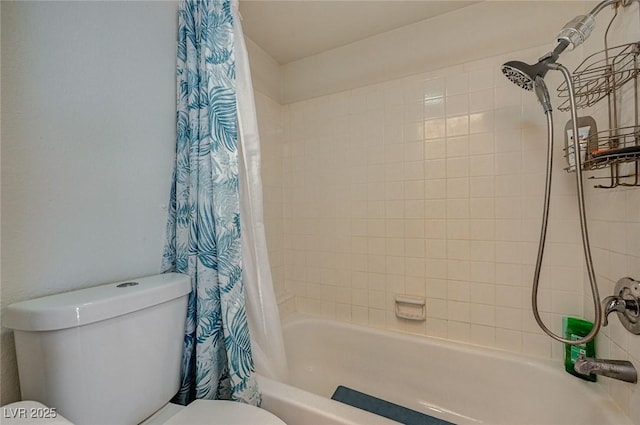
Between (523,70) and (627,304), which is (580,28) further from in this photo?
(627,304)

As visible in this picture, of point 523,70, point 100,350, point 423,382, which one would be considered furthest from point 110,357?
point 523,70

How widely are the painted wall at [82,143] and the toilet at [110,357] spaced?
0.11m

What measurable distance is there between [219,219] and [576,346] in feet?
4.92

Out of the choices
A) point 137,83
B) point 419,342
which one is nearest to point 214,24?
point 137,83

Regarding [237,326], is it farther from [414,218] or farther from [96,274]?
[414,218]

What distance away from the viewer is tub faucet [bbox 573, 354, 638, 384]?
78 cm

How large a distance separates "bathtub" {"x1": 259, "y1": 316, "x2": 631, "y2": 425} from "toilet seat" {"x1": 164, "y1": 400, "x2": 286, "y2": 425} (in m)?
0.13

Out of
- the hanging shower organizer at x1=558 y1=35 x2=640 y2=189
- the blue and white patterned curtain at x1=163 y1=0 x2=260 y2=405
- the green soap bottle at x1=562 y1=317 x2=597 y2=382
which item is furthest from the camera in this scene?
the green soap bottle at x1=562 y1=317 x2=597 y2=382

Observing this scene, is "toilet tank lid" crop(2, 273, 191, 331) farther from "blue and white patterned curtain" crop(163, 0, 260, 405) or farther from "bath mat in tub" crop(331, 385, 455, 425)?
"bath mat in tub" crop(331, 385, 455, 425)

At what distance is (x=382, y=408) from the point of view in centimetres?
132

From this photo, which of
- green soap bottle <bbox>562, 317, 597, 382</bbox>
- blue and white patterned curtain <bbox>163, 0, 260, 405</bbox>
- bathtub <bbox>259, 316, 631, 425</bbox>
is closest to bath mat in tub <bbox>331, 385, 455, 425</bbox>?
bathtub <bbox>259, 316, 631, 425</bbox>

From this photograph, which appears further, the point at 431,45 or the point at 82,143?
the point at 431,45

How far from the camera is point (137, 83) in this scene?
913 millimetres

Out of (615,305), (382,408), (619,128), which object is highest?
(619,128)
